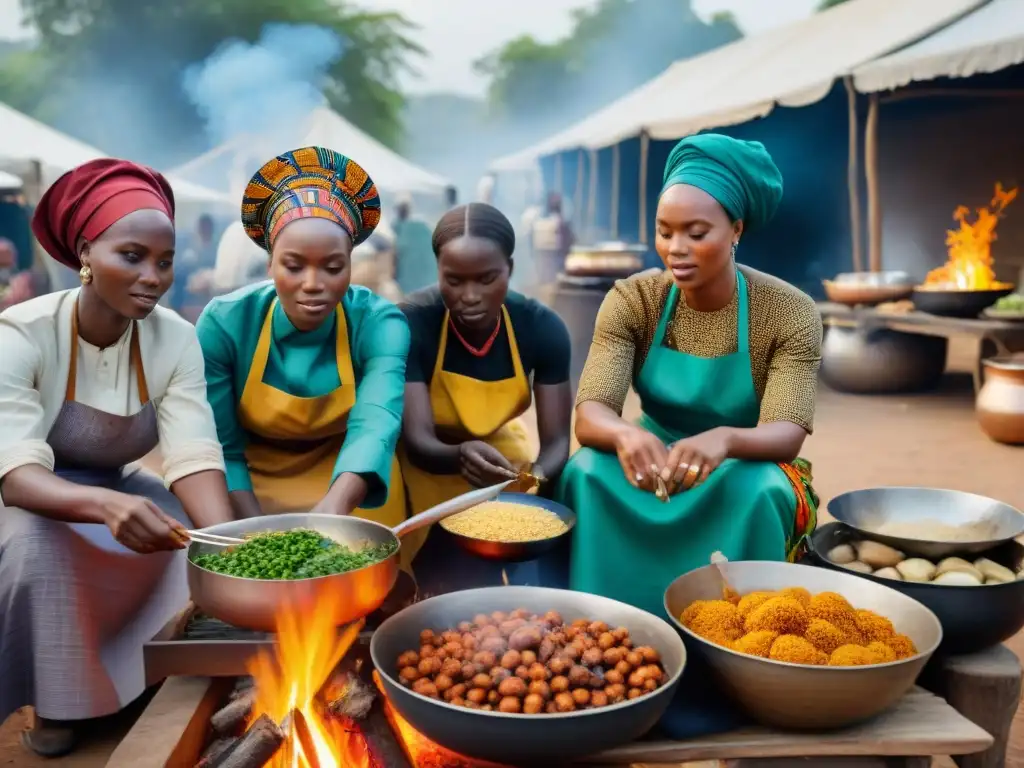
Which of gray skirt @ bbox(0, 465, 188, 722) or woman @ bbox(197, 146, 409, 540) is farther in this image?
woman @ bbox(197, 146, 409, 540)

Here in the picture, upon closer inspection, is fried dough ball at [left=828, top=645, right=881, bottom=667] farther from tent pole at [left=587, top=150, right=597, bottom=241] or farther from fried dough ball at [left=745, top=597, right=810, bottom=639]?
tent pole at [left=587, top=150, right=597, bottom=241]

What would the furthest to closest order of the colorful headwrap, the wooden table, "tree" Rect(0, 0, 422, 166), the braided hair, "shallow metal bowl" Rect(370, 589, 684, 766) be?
"tree" Rect(0, 0, 422, 166), the wooden table, the braided hair, the colorful headwrap, "shallow metal bowl" Rect(370, 589, 684, 766)

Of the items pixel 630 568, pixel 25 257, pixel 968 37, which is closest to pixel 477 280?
pixel 630 568

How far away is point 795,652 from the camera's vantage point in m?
1.77

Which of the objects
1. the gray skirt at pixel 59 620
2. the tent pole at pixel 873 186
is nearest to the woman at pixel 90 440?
the gray skirt at pixel 59 620

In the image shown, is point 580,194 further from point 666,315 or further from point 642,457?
point 642,457

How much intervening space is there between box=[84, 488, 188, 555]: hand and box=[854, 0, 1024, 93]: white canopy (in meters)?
6.80

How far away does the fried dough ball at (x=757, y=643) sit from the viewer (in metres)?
1.81

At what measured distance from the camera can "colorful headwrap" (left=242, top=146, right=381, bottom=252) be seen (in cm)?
258

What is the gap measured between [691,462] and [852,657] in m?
0.72

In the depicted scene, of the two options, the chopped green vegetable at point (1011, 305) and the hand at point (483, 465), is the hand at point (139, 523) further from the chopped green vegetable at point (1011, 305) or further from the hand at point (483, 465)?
the chopped green vegetable at point (1011, 305)

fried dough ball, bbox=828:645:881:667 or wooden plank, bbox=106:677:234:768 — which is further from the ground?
fried dough ball, bbox=828:645:881:667

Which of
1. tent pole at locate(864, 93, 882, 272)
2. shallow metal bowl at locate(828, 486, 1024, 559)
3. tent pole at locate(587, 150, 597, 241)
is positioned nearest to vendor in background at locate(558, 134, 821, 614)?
shallow metal bowl at locate(828, 486, 1024, 559)

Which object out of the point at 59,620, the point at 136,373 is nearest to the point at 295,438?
the point at 136,373
